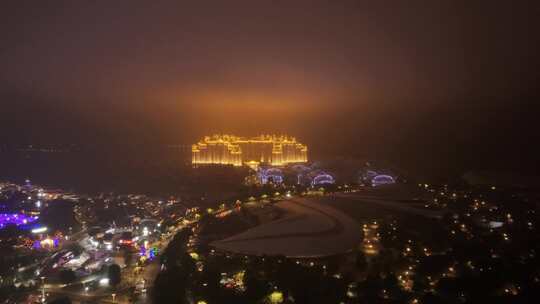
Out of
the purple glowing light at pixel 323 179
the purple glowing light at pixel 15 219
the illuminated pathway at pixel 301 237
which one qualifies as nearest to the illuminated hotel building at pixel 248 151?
the purple glowing light at pixel 323 179

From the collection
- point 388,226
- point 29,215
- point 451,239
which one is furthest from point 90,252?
point 451,239

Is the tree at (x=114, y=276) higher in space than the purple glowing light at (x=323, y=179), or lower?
lower

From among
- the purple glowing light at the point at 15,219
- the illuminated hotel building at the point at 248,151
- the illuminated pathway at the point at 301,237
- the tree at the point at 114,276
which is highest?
the illuminated hotel building at the point at 248,151

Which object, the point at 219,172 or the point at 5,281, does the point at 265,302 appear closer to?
the point at 5,281

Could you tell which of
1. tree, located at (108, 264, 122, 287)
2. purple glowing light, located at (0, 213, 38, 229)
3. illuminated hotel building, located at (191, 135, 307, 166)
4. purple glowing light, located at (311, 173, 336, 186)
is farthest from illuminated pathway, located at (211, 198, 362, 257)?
illuminated hotel building, located at (191, 135, 307, 166)

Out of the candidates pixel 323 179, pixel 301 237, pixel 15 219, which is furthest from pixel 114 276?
pixel 323 179

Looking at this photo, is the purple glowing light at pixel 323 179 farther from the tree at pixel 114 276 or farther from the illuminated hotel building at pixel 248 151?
the tree at pixel 114 276
